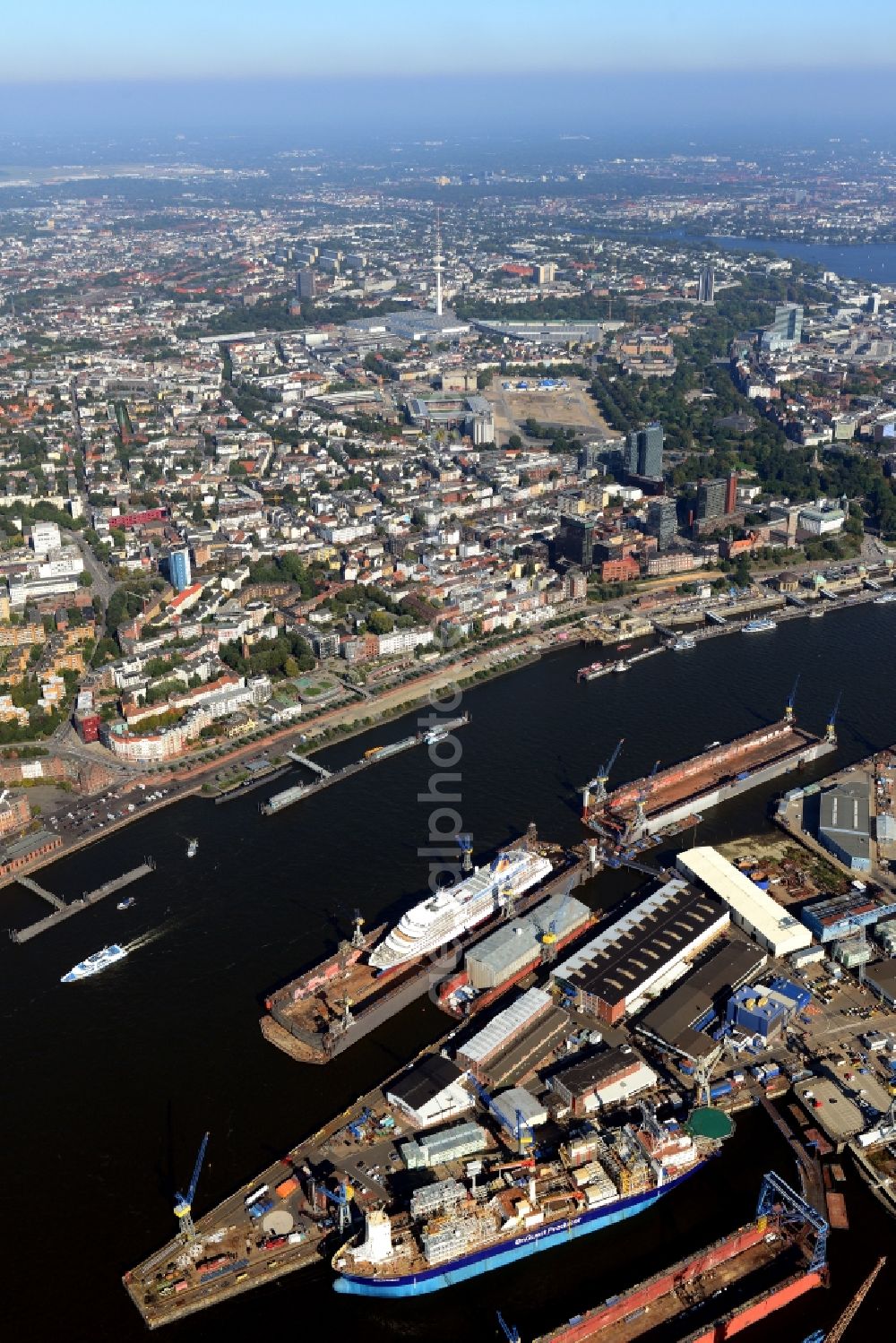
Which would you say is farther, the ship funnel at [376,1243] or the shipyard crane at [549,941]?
the shipyard crane at [549,941]

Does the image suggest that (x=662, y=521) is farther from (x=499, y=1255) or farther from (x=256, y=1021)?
(x=499, y=1255)

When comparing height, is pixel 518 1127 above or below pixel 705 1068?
below

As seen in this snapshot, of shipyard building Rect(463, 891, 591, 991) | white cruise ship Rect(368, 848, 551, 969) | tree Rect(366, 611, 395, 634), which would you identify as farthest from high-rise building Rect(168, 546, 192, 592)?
shipyard building Rect(463, 891, 591, 991)

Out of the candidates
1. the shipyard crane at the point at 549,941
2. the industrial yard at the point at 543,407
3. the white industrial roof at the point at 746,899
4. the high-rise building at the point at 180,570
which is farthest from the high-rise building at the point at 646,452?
the shipyard crane at the point at 549,941

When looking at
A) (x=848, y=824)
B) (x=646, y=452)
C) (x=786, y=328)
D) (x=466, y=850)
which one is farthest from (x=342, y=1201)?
(x=786, y=328)

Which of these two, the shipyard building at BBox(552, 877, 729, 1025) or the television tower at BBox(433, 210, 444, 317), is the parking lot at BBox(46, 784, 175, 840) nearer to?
the shipyard building at BBox(552, 877, 729, 1025)

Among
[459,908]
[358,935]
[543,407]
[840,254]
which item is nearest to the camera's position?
[358,935]

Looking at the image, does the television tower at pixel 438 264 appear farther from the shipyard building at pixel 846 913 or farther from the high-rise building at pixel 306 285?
the shipyard building at pixel 846 913

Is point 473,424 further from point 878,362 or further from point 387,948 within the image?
point 387,948
